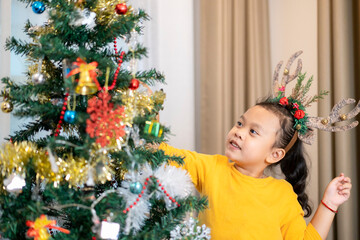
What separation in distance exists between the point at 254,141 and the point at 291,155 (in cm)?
26

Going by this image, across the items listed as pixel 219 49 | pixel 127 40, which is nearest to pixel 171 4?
pixel 219 49

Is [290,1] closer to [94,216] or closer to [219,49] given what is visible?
[219,49]

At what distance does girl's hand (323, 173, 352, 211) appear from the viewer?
1.45 metres

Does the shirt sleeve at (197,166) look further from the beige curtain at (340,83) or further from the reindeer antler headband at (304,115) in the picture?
the beige curtain at (340,83)

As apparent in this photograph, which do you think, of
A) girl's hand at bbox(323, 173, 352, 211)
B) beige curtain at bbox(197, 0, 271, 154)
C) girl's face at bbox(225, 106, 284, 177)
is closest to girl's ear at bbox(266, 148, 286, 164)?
girl's face at bbox(225, 106, 284, 177)

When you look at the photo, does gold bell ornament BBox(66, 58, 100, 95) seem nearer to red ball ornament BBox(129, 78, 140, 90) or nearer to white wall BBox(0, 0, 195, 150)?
red ball ornament BBox(129, 78, 140, 90)

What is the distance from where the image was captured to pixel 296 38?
2154 mm

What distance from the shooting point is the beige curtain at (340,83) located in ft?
6.06

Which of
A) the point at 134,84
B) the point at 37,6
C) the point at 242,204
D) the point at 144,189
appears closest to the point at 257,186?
the point at 242,204

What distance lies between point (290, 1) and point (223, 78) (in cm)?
62

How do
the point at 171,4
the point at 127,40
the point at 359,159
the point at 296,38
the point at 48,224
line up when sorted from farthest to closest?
the point at 296,38
the point at 171,4
the point at 359,159
the point at 127,40
the point at 48,224

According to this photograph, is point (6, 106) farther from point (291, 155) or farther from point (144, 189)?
point (291, 155)

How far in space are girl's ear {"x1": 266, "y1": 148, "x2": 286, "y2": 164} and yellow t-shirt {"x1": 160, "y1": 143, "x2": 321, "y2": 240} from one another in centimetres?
7

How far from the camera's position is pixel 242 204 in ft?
4.50
